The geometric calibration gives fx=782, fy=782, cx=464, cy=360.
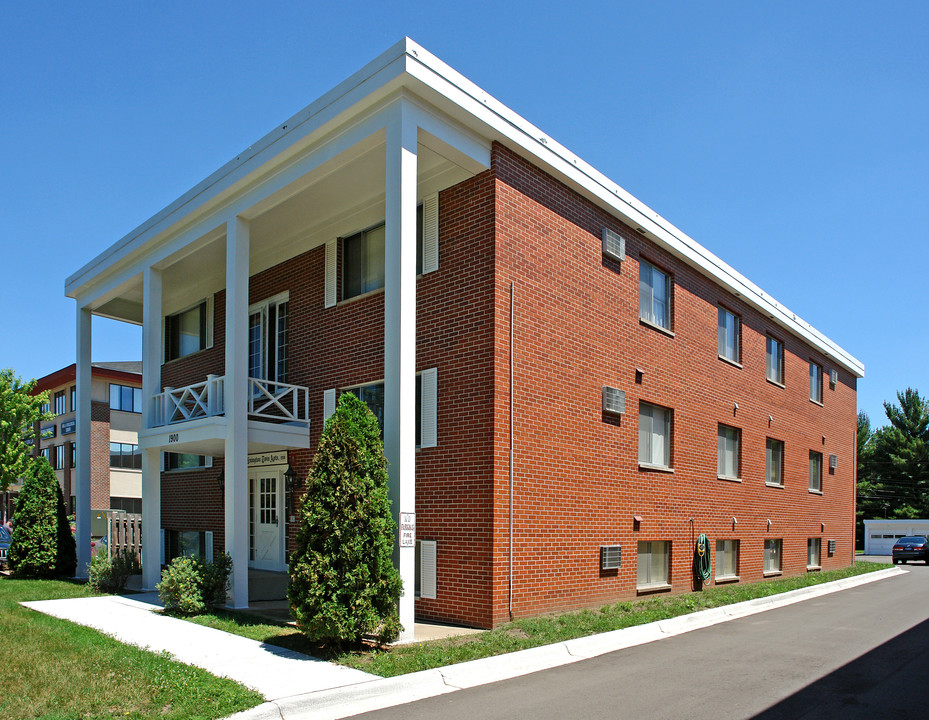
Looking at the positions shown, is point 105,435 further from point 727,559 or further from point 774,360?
point 727,559

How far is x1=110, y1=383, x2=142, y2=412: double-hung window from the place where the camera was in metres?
45.2

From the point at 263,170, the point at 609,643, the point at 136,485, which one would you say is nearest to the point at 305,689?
the point at 609,643

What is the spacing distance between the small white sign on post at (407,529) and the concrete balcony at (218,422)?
494 cm

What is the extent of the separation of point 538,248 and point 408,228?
2.95m

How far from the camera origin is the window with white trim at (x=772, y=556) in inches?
838

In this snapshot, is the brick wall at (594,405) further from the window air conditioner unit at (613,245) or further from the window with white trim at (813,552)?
the window with white trim at (813,552)

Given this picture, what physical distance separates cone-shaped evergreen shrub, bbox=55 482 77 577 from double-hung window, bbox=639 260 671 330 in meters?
13.9

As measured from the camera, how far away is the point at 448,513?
11914 mm

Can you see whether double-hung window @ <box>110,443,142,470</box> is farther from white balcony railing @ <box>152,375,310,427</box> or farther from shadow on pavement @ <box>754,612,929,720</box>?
shadow on pavement @ <box>754,612,929,720</box>

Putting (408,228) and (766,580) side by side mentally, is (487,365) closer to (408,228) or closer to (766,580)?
(408,228)

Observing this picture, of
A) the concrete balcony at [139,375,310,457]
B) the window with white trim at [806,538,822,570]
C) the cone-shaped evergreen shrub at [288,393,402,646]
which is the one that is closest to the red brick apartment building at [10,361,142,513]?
the concrete balcony at [139,375,310,457]

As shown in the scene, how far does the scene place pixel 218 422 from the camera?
13.5m

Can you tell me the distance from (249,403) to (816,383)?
19582 millimetres

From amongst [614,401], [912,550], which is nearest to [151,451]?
[614,401]
